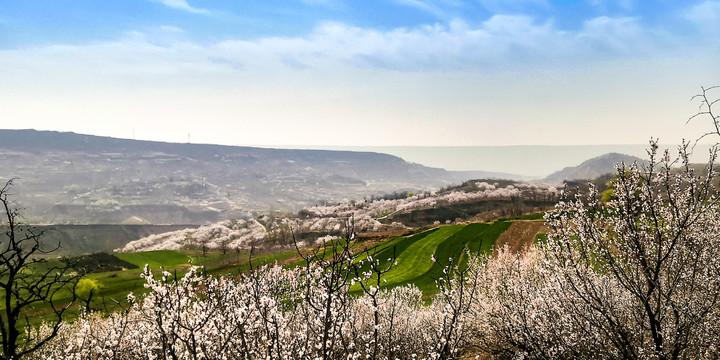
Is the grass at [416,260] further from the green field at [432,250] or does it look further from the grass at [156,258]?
the grass at [156,258]

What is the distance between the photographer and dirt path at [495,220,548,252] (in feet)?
206

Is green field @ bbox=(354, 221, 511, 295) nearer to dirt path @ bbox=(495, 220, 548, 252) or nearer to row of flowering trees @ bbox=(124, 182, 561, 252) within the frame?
dirt path @ bbox=(495, 220, 548, 252)

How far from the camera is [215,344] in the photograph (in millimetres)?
13102

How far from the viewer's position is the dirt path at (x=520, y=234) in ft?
206

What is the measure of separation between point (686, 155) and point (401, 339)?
64.6ft

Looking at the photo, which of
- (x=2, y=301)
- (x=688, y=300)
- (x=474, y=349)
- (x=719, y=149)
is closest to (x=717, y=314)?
(x=688, y=300)

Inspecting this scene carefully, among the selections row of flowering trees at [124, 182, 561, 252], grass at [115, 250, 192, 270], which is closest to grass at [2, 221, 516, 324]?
grass at [115, 250, 192, 270]

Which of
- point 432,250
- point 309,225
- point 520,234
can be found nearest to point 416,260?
point 432,250

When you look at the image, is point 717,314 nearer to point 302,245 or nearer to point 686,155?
point 686,155

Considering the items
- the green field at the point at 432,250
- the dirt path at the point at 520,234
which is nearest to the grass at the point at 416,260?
the green field at the point at 432,250

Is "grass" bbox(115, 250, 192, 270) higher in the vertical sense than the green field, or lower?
lower

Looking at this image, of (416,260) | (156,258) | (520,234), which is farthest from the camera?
(156,258)

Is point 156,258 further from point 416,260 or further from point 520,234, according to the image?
point 520,234

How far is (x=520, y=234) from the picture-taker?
6725 centimetres
